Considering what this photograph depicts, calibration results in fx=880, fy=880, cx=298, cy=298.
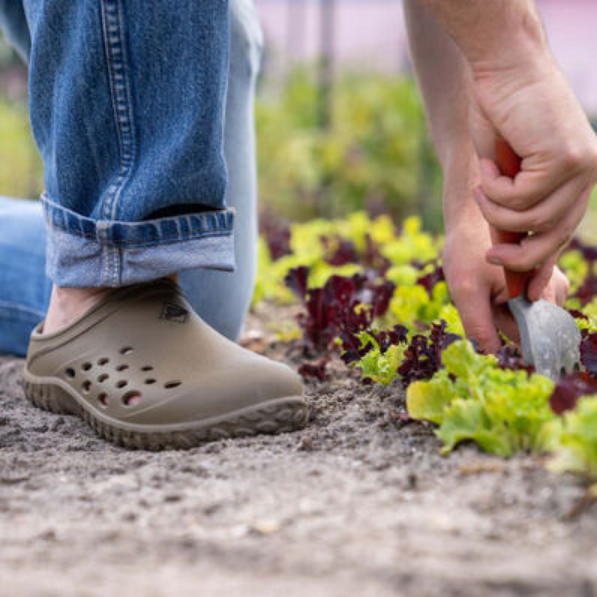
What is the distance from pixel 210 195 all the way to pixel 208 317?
0.99 meters

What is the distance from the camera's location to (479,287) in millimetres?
2078

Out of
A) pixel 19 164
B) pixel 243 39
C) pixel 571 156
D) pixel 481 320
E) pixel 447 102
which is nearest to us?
pixel 571 156

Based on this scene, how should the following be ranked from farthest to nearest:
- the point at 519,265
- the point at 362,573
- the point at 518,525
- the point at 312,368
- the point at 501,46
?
the point at 312,368
the point at 519,265
the point at 501,46
the point at 518,525
the point at 362,573

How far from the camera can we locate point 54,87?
1.94m

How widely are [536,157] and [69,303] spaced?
1143mm

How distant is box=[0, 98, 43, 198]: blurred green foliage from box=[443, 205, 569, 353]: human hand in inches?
210

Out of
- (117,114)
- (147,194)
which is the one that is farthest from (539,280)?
(117,114)

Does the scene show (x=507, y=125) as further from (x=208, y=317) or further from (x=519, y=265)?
(x=208, y=317)

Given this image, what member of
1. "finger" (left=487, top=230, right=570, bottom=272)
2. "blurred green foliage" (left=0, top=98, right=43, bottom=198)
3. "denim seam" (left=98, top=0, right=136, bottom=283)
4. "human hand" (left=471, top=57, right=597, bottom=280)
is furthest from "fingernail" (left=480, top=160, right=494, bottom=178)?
"blurred green foliage" (left=0, top=98, right=43, bottom=198)

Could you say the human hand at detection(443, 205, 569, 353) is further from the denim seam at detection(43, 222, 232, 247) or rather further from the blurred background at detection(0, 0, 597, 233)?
the blurred background at detection(0, 0, 597, 233)

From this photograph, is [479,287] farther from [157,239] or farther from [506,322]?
[157,239]

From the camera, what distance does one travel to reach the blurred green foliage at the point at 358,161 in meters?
6.77

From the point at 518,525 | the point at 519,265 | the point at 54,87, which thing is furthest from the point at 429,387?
the point at 54,87

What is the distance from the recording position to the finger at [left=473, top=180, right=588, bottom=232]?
68.2 inches
